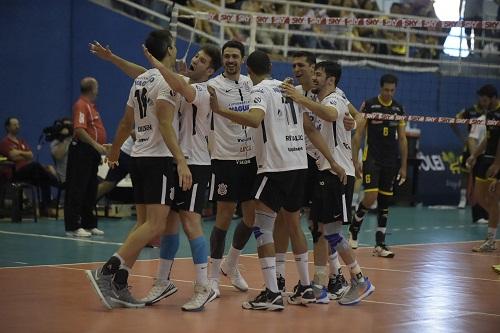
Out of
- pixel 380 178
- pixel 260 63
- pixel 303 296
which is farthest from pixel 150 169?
pixel 380 178

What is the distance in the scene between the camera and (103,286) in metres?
7.81

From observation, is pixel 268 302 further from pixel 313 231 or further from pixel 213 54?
pixel 213 54

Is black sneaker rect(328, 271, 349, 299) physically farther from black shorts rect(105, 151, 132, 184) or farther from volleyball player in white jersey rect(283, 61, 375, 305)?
black shorts rect(105, 151, 132, 184)

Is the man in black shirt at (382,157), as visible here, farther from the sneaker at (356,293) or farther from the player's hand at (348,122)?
the sneaker at (356,293)

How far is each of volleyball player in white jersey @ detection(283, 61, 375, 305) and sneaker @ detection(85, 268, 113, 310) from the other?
6.83 feet

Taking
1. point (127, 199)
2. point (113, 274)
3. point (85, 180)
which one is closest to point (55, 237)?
point (85, 180)

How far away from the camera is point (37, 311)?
25.1ft

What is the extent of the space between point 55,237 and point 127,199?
154 inches

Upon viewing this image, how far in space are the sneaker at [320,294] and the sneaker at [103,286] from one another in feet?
6.03

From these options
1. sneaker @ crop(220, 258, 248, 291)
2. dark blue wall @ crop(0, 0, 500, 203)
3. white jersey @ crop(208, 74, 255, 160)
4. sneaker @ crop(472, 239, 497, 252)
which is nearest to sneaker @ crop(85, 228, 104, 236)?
dark blue wall @ crop(0, 0, 500, 203)

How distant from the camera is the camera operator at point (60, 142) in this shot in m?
16.5

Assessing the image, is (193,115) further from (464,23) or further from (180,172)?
(464,23)

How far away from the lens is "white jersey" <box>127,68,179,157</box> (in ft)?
26.2

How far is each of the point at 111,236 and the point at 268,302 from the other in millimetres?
6356
